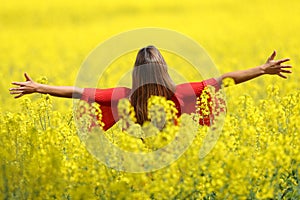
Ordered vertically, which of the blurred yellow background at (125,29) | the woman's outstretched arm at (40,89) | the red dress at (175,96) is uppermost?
the blurred yellow background at (125,29)

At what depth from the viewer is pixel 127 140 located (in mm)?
3949

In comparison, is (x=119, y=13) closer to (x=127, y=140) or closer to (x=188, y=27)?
(x=188, y=27)

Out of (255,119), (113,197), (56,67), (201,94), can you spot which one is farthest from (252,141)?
(56,67)

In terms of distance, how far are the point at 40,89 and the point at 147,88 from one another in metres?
0.79

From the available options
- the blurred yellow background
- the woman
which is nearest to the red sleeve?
the woman

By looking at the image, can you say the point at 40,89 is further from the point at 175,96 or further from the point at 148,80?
the point at 175,96

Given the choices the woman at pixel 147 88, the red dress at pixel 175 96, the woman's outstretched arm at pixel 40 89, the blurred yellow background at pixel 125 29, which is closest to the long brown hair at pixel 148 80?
the woman at pixel 147 88

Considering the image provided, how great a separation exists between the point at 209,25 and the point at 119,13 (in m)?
4.61

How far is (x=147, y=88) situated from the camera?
4863 millimetres

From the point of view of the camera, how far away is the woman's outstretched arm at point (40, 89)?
4945 mm

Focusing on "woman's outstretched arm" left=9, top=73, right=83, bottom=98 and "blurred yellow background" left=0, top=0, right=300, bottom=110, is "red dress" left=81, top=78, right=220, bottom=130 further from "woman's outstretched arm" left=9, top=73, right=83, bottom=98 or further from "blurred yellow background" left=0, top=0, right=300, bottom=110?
"blurred yellow background" left=0, top=0, right=300, bottom=110

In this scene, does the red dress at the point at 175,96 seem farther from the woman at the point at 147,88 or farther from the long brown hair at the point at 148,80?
the long brown hair at the point at 148,80

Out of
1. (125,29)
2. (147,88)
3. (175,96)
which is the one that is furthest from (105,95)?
(125,29)

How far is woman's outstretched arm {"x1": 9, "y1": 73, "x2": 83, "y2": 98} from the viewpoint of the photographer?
4.95 m
